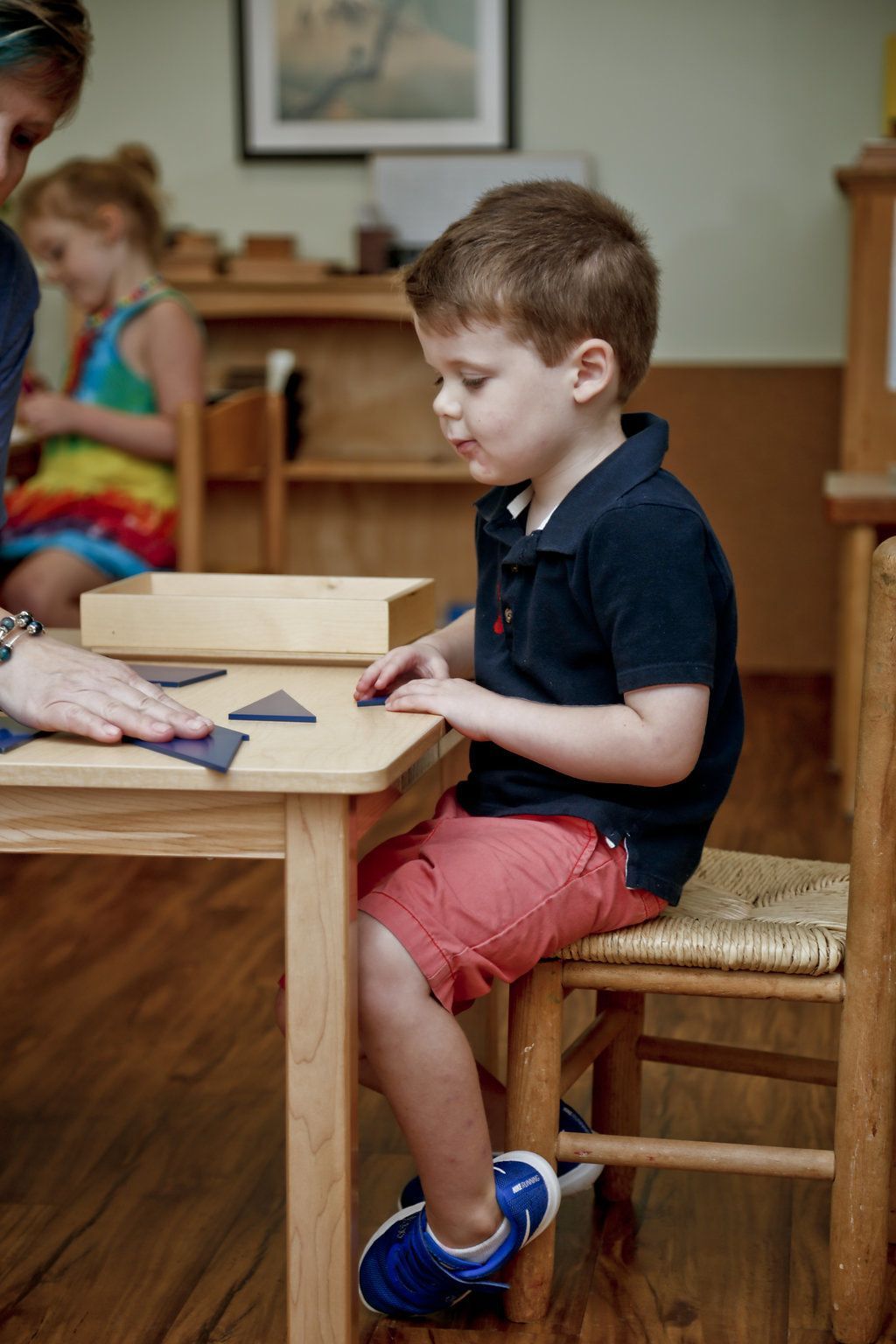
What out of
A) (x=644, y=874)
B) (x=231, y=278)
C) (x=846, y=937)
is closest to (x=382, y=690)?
(x=644, y=874)

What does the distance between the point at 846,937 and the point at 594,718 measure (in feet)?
0.97

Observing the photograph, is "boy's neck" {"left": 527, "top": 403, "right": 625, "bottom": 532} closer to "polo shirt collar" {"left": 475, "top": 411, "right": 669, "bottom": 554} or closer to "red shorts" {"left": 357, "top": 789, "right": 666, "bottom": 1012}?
"polo shirt collar" {"left": 475, "top": 411, "right": 669, "bottom": 554}

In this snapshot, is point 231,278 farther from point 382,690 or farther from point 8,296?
point 382,690

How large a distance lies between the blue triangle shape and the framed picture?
3488 millimetres

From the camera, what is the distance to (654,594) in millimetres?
1188

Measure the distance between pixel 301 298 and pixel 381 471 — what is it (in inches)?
20.2

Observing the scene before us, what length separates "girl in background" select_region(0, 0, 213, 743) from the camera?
1.10 m

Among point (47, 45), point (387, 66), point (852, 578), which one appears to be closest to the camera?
point (47, 45)

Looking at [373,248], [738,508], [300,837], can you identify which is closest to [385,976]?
[300,837]

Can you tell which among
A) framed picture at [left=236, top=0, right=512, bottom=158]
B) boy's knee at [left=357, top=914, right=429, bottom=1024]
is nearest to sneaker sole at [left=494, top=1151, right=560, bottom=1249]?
boy's knee at [left=357, top=914, right=429, bottom=1024]

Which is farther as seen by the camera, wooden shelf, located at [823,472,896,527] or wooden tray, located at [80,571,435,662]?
wooden shelf, located at [823,472,896,527]

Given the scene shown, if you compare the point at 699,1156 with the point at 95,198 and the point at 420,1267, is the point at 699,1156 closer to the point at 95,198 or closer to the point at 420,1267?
the point at 420,1267

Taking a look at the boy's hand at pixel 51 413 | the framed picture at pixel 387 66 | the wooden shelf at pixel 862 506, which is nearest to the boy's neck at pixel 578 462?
the boy's hand at pixel 51 413

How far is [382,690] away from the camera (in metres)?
1.31
